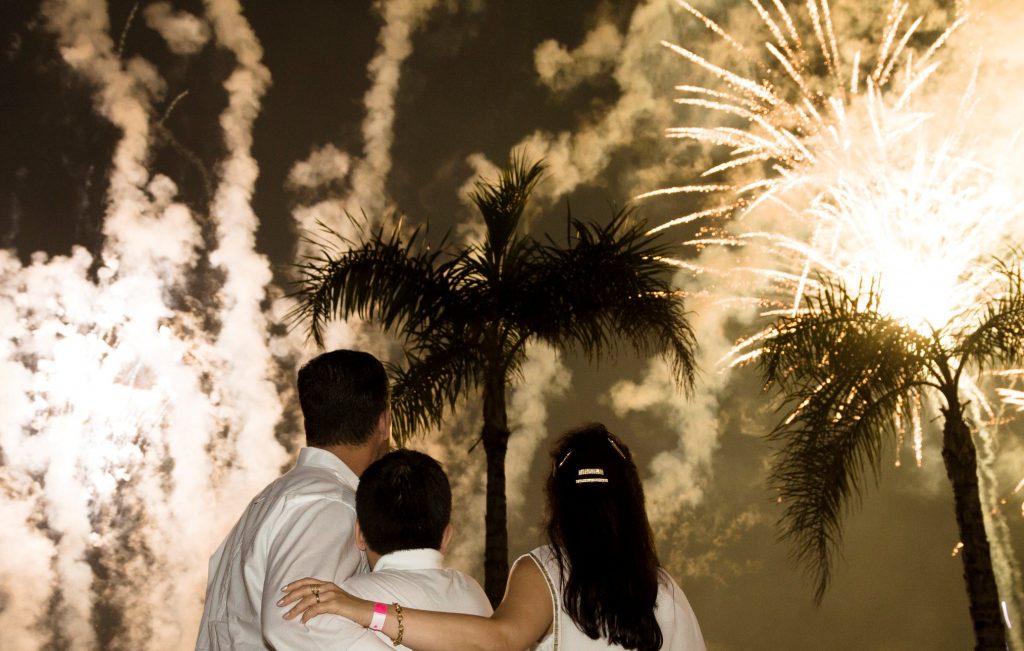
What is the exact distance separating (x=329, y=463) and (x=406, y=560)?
16.4 inches

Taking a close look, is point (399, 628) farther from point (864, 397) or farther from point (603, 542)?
point (864, 397)

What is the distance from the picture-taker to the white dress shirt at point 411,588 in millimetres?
2973

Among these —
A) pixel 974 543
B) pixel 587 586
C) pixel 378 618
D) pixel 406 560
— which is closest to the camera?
pixel 378 618

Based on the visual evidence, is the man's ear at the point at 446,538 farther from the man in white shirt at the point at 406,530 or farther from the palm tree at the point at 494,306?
the palm tree at the point at 494,306

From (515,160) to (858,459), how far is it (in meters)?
5.42

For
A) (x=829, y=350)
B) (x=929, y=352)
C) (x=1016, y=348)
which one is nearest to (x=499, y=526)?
(x=829, y=350)

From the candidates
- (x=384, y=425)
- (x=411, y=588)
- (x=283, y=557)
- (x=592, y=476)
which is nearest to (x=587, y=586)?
(x=592, y=476)

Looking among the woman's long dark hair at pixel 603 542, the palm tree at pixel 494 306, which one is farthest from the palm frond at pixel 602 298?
the woman's long dark hair at pixel 603 542

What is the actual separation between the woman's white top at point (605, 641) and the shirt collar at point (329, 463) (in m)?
0.62

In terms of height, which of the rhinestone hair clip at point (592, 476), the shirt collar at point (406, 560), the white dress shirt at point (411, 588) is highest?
the rhinestone hair clip at point (592, 476)

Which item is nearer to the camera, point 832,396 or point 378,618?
point 378,618

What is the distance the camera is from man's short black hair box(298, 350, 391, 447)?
3350 millimetres

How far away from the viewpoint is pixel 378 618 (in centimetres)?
296

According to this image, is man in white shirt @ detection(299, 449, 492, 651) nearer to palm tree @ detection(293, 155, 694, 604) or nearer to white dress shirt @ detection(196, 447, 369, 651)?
white dress shirt @ detection(196, 447, 369, 651)
